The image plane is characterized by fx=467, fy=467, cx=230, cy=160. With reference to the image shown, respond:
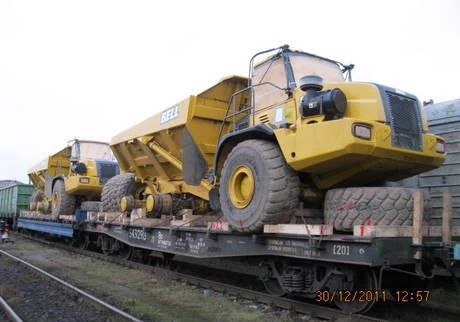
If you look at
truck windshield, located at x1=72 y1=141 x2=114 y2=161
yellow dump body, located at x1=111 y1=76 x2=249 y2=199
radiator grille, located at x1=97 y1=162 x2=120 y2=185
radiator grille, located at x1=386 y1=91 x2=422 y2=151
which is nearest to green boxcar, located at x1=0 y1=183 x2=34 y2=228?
truck windshield, located at x1=72 y1=141 x2=114 y2=161

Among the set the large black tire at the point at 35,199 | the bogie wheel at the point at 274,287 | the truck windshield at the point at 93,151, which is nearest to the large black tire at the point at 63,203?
the truck windshield at the point at 93,151

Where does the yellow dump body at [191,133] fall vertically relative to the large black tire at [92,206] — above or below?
above

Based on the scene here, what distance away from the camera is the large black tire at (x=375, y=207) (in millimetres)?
4781

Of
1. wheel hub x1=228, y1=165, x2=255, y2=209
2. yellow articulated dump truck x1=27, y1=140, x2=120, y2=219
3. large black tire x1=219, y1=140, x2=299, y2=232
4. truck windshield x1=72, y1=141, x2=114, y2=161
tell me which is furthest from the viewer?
truck windshield x1=72, y1=141, x2=114, y2=161

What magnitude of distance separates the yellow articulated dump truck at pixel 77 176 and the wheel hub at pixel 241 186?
7.63 m

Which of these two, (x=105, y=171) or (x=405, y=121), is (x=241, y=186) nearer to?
(x=405, y=121)

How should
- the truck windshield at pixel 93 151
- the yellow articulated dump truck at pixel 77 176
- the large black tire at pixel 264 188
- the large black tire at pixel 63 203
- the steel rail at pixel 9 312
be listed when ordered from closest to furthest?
the large black tire at pixel 264 188
the steel rail at pixel 9 312
the yellow articulated dump truck at pixel 77 176
the large black tire at pixel 63 203
the truck windshield at pixel 93 151

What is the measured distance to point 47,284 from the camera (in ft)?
26.3

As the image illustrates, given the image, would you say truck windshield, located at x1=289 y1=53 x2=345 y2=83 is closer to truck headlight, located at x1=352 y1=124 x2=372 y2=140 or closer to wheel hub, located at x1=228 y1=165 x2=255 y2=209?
wheel hub, located at x1=228 y1=165 x2=255 y2=209

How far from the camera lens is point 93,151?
1584 centimetres

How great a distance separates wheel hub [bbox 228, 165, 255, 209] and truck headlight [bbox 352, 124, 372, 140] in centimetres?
162

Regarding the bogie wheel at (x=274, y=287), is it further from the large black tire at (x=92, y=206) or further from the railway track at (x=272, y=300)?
the large black tire at (x=92, y=206)

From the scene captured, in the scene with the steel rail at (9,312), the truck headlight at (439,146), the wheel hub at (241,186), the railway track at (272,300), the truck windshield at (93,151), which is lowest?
the steel rail at (9,312)

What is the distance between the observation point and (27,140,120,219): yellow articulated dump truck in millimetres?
14062
